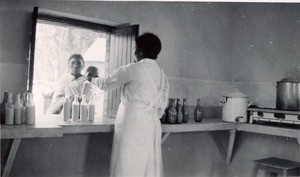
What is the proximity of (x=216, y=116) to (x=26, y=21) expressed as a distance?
2492mm

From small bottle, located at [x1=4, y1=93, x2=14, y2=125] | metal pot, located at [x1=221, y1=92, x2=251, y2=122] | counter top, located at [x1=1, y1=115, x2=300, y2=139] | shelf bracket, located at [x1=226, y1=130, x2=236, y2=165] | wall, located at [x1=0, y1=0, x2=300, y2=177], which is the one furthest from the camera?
shelf bracket, located at [x1=226, y1=130, x2=236, y2=165]

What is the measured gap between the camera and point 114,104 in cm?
337

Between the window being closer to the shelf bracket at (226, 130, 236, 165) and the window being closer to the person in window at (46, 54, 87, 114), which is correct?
the person in window at (46, 54, 87, 114)

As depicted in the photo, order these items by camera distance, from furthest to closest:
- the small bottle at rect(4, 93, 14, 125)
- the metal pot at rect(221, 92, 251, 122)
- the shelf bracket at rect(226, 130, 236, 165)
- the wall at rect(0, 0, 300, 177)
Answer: the shelf bracket at rect(226, 130, 236, 165), the metal pot at rect(221, 92, 251, 122), the wall at rect(0, 0, 300, 177), the small bottle at rect(4, 93, 14, 125)

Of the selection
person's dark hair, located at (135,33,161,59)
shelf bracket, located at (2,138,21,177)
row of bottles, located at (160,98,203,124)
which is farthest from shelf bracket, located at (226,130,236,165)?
shelf bracket, located at (2,138,21,177)

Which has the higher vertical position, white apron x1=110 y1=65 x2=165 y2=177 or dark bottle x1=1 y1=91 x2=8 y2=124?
dark bottle x1=1 y1=91 x2=8 y2=124

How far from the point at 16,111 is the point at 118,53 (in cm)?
131

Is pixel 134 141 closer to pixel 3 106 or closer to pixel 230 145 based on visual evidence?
pixel 3 106

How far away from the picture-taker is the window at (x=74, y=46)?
10.1 ft

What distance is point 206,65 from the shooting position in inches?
163

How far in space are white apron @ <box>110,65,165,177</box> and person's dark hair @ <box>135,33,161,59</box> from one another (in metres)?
0.17

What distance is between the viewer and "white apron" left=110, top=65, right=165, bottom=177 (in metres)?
2.69

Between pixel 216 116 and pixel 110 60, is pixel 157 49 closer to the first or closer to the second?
pixel 110 60

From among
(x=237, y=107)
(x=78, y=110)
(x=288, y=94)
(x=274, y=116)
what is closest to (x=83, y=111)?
(x=78, y=110)
